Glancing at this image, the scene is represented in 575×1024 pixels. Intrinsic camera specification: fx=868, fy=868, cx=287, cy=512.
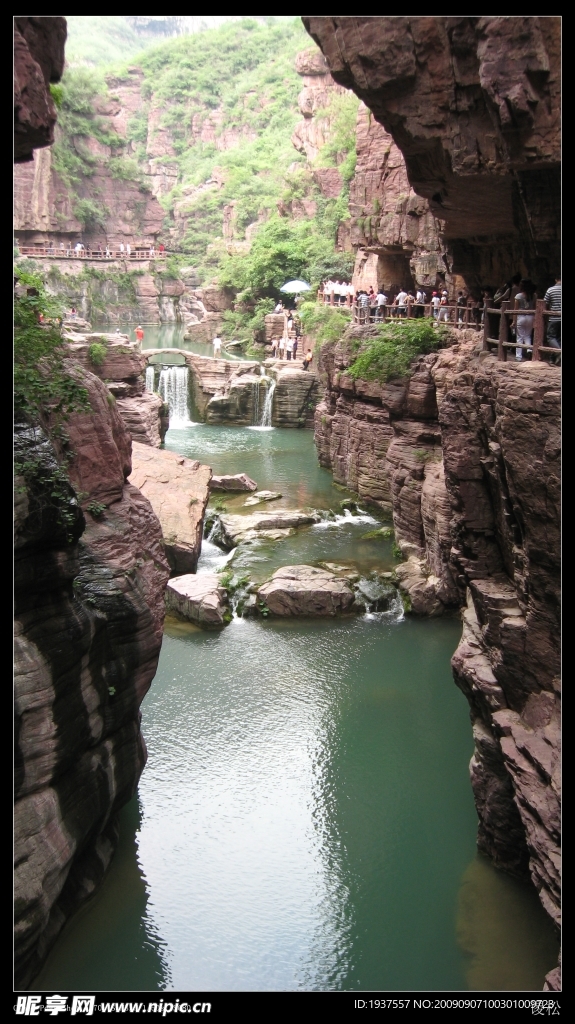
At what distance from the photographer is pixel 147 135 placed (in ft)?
294

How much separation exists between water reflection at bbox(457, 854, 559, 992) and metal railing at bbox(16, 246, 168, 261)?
175 ft

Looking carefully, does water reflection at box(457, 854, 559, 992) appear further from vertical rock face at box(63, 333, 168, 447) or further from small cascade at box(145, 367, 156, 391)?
small cascade at box(145, 367, 156, 391)

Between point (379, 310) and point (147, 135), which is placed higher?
point (147, 135)

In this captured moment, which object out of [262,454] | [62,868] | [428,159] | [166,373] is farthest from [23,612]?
[166,373]

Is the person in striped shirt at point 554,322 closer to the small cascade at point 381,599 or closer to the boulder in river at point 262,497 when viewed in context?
the small cascade at point 381,599

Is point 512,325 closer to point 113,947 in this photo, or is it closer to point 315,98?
point 113,947

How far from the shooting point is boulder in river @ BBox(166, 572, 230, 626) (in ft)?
54.5

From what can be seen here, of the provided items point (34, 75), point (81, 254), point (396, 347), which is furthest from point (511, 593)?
point (81, 254)

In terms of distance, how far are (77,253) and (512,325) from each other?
52470 millimetres

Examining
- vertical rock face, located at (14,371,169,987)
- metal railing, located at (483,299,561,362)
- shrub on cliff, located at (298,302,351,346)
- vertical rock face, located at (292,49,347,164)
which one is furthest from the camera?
vertical rock face, located at (292,49,347,164)

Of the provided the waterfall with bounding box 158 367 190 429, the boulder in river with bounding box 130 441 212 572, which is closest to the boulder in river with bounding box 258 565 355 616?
the boulder in river with bounding box 130 441 212 572
